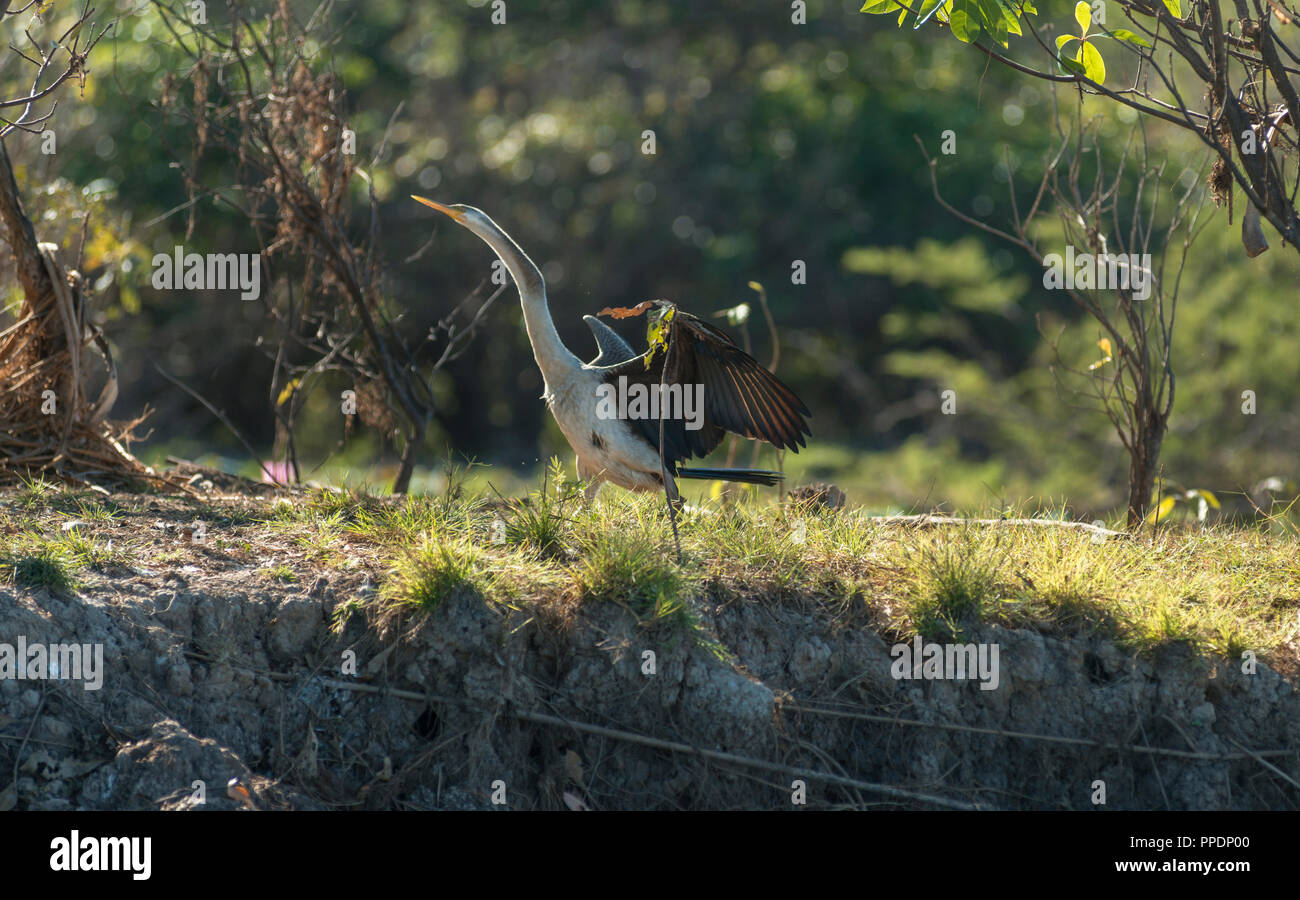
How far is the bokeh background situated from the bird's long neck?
19.9 ft

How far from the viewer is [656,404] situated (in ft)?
15.7

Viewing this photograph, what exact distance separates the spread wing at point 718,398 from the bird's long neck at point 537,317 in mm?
173

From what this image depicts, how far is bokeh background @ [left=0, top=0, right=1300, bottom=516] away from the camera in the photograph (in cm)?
1152

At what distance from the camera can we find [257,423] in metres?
13.4

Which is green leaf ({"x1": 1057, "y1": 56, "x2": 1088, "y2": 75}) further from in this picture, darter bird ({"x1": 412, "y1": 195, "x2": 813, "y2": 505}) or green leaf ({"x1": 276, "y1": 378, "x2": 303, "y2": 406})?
green leaf ({"x1": 276, "y1": 378, "x2": 303, "y2": 406})

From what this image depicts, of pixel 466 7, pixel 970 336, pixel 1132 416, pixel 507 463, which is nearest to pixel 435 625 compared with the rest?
pixel 1132 416

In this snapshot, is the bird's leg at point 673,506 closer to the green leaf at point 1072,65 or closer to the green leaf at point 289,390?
the green leaf at point 1072,65

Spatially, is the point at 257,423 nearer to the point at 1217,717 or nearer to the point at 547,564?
the point at 547,564

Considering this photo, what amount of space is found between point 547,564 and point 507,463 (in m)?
9.18

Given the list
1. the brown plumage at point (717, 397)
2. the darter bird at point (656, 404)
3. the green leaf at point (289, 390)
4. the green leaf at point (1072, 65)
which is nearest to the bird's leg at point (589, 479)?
the darter bird at point (656, 404)

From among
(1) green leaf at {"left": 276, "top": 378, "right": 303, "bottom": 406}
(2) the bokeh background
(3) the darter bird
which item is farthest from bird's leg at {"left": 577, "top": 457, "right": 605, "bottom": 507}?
(2) the bokeh background

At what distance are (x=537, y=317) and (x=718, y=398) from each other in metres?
0.76

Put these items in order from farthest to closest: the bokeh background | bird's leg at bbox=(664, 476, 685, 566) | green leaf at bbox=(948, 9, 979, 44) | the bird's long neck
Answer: the bokeh background
the bird's long neck
bird's leg at bbox=(664, 476, 685, 566)
green leaf at bbox=(948, 9, 979, 44)
